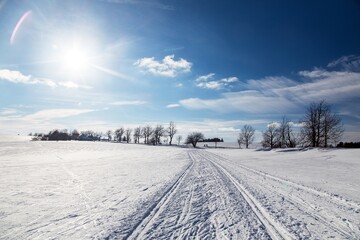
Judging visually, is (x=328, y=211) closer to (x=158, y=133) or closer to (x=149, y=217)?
(x=149, y=217)

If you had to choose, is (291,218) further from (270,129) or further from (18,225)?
(270,129)

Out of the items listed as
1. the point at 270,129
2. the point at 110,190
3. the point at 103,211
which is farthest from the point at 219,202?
the point at 270,129

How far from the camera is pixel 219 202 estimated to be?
24.2 ft

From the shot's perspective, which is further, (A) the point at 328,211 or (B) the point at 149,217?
(A) the point at 328,211

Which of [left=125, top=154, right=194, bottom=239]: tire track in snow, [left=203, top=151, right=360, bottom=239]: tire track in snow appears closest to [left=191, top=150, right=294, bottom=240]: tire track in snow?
[left=203, top=151, right=360, bottom=239]: tire track in snow

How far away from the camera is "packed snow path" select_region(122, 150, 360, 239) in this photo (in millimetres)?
4762

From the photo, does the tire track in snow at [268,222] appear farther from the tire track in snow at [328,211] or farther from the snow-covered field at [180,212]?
the tire track in snow at [328,211]

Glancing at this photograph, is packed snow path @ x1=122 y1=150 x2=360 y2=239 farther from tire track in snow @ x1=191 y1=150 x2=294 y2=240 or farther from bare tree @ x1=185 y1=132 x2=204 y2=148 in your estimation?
bare tree @ x1=185 y1=132 x2=204 y2=148

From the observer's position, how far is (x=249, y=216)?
19.3 feet

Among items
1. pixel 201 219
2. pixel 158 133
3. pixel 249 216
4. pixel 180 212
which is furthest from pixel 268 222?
pixel 158 133

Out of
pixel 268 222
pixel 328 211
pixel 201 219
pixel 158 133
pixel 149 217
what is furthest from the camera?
pixel 158 133

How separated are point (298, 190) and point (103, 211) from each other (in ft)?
25.3

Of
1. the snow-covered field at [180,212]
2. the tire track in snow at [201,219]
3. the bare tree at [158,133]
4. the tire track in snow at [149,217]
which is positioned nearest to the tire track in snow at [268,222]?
the snow-covered field at [180,212]

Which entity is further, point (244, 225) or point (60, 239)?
point (244, 225)
